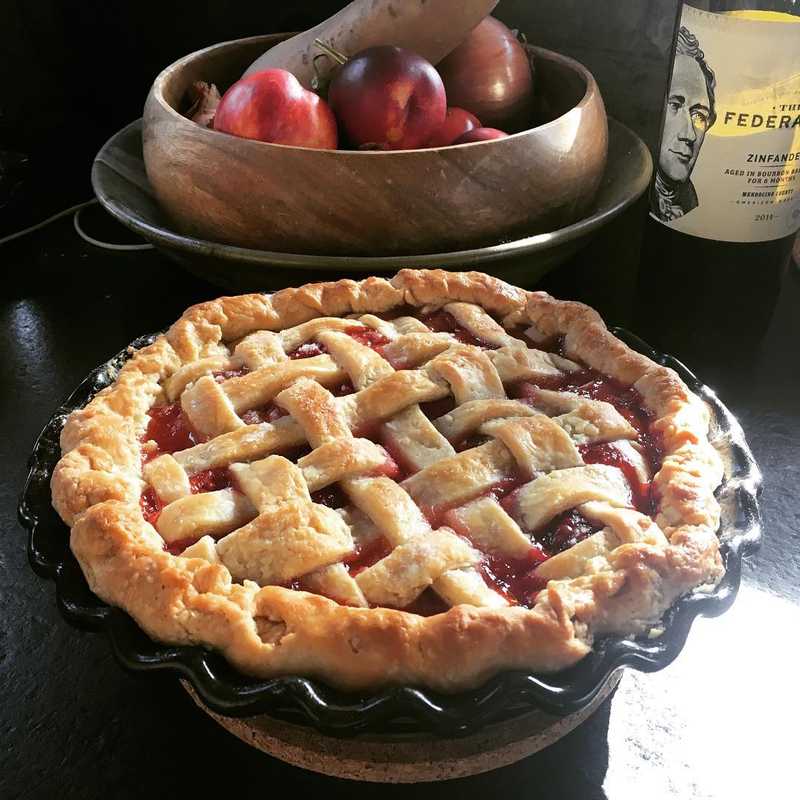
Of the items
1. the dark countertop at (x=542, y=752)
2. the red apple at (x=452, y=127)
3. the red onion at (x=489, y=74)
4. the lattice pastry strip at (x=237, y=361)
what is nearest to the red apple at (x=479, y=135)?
the red apple at (x=452, y=127)

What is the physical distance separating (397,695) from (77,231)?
1.35 m

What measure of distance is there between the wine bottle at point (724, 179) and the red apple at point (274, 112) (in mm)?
485

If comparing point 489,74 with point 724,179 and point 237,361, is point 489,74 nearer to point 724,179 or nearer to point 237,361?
point 724,179

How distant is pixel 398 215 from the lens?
44.3 inches

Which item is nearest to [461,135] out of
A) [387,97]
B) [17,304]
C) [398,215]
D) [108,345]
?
[387,97]

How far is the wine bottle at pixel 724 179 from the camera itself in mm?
1071

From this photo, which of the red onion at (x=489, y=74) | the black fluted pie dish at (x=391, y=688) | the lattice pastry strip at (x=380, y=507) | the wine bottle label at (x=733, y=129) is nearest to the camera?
the black fluted pie dish at (x=391, y=688)

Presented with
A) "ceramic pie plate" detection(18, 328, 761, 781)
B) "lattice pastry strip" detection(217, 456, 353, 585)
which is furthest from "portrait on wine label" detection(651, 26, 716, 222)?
"lattice pastry strip" detection(217, 456, 353, 585)

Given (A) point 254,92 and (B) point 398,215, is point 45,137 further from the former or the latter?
(B) point 398,215

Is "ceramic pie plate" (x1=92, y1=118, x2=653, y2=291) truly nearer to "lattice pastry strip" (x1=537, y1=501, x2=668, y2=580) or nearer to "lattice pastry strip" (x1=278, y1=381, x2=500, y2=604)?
"lattice pastry strip" (x1=278, y1=381, x2=500, y2=604)

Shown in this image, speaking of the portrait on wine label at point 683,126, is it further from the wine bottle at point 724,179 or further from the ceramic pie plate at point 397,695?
the ceramic pie plate at point 397,695

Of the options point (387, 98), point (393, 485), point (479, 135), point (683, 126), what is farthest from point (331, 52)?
point (393, 485)

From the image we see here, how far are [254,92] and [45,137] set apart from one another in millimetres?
755

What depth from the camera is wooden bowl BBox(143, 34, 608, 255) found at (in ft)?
3.63
